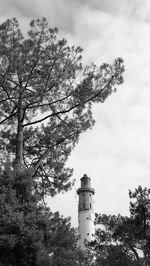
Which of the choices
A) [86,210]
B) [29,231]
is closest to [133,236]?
[29,231]

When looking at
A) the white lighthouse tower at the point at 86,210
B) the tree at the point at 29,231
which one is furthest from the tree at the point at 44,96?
the white lighthouse tower at the point at 86,210

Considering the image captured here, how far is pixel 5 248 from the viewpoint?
30.6 ft

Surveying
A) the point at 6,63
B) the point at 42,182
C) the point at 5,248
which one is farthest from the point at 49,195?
the point at 5,248

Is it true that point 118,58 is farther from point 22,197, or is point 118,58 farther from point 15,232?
point 15,232

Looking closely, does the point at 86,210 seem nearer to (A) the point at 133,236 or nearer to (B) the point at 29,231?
(A) the point at 133,236

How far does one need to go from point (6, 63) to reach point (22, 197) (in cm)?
600

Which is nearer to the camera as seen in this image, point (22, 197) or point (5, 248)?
point (5, 248)

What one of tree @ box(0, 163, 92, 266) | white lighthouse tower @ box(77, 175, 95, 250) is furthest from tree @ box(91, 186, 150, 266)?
white lighthouse tower @ box(77, 175, 95, 250)

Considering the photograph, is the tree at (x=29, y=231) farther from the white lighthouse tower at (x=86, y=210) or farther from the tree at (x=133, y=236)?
the white lighthouse tower at (x=86, y=210)

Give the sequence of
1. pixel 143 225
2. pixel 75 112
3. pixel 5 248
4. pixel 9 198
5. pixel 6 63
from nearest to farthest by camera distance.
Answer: pixel 5 248 < pixel 9 198 < pixel 143 225 < pixel 6 63 < pixel 75 112

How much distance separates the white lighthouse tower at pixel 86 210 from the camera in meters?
47.5

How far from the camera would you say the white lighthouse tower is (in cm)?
4754

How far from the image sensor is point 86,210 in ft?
161

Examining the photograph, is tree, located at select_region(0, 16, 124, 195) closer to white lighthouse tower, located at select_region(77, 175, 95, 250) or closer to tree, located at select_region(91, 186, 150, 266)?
tree, located at select_region(91, 186, 150, 266)
